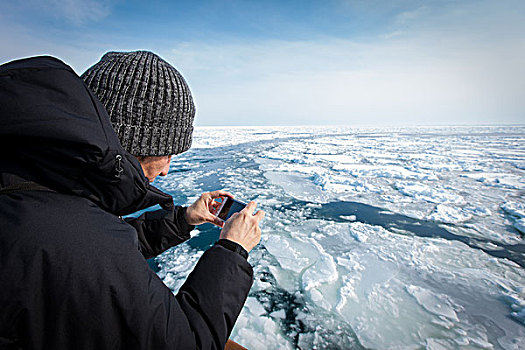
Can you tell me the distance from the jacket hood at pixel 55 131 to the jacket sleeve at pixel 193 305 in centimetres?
27

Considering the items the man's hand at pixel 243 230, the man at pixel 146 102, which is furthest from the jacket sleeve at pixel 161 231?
the man's hand at pixel 243 230

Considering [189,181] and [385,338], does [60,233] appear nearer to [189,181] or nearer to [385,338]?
[385,338]

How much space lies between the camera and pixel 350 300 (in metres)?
2.14

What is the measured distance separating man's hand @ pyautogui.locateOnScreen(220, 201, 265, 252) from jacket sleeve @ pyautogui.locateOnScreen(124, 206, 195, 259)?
0.71m

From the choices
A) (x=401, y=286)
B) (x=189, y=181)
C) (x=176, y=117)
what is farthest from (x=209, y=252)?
(x=189, y=181)

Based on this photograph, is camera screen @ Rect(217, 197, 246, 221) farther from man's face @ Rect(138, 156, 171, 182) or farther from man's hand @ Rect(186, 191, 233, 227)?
man's face @ Rect(138, 156, 171, 182)

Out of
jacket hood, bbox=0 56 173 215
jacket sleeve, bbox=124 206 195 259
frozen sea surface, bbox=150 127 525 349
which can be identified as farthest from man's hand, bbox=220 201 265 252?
frozen sea surface, bbox=150 127 525 349

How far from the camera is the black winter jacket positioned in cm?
49

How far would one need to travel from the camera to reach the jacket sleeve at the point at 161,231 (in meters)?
1.57

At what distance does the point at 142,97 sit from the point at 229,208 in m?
0.76

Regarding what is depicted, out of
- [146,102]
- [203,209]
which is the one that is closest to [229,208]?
[203,209]

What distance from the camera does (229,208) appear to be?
4.94 feet

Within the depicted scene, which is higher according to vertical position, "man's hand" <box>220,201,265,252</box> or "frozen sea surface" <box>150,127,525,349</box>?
Result: "man's hand" <box>220,201,265,252</box>

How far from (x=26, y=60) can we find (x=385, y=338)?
2.41 m
